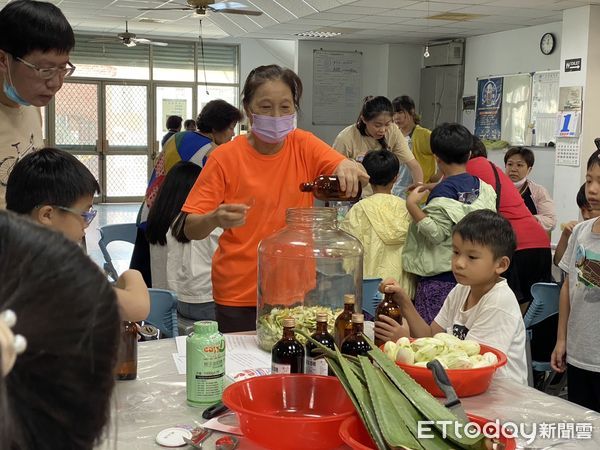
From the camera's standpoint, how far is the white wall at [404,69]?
425 inches

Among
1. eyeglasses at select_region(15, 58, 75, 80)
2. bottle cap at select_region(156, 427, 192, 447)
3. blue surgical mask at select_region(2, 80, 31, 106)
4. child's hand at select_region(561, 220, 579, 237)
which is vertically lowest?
bottle cap at select_region(156, 427, 192, 447)

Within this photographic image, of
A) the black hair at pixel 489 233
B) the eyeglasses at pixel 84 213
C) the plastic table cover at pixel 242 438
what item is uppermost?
the eyeglasses at pixel 84 213

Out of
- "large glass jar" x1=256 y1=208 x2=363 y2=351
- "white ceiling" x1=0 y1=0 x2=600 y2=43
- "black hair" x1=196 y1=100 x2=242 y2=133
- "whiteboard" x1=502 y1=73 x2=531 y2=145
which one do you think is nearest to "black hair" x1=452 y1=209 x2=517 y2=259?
"large glass jar" x1=256 y1=208 x2=363 y2=351

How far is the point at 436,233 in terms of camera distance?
3.34 m

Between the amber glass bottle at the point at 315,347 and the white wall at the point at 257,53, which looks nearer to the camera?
the amber glass bottle at the point at 315,347

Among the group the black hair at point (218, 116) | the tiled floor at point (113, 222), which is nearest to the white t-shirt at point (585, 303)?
the black hair at point (218, 116)

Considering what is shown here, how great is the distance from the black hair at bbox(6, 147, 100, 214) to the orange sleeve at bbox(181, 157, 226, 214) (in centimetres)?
52

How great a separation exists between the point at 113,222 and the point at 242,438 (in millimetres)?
8843

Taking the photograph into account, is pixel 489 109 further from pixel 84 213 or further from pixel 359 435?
pixel 359 435

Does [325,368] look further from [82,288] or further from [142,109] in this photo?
[142,109]

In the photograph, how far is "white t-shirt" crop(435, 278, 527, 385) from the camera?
2.00 metres

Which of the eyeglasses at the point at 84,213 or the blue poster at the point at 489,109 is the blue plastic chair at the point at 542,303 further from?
the blue poster at the point at 489,109

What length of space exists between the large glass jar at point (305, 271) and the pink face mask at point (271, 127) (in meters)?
0.36

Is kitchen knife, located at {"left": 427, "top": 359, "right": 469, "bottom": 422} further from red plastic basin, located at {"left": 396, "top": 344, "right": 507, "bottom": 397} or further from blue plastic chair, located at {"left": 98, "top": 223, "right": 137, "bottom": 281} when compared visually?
blue plastic chair, located at {"left": 98, "top": 223, "right": 137, "bottom": 281}
